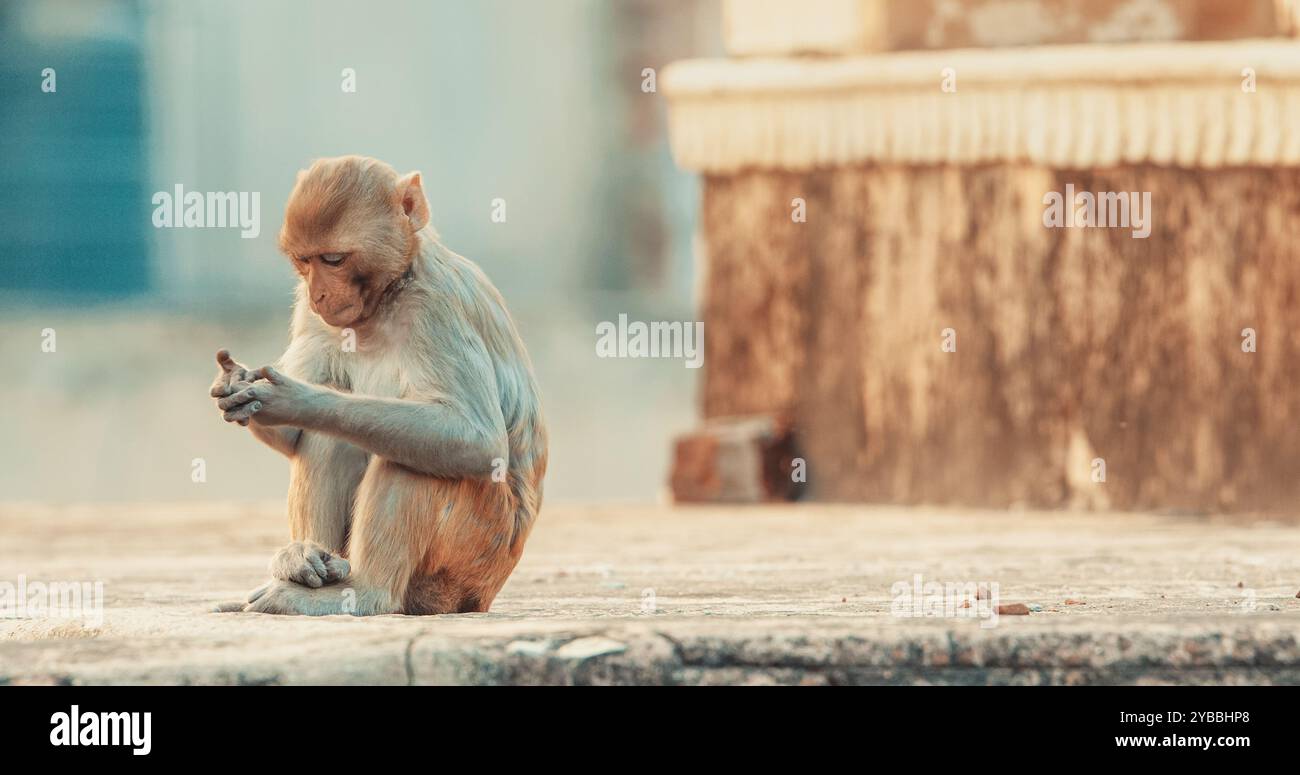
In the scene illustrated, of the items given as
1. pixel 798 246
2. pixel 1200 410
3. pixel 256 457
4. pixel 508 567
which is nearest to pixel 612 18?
pixel 256 457

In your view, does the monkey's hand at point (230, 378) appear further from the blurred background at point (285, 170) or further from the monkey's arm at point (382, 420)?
the blurred background at point (285, 170)

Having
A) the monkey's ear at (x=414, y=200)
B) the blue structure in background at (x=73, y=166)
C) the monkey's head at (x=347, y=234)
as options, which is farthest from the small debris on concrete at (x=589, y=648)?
the blue structure in background at (x=73, y=166)

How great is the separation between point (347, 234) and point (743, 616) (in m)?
1.13

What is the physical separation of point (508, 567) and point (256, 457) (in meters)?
9.53

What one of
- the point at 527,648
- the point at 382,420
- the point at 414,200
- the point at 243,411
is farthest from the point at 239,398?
the point at 527,648

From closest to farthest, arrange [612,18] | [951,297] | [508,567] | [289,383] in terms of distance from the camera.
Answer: [289,383]
[508,567]
[951,297]
[612,18]

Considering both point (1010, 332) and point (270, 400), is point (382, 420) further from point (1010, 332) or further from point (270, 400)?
point (1010, 332)

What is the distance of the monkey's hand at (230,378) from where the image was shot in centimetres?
391

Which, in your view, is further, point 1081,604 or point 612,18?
point 612,18

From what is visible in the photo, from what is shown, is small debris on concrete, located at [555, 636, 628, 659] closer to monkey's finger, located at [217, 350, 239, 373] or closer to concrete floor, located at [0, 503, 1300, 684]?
concrete floor, located at [0, 503, 1300, 684]

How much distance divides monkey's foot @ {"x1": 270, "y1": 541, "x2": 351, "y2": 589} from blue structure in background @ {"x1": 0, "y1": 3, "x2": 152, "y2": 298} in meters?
11.2

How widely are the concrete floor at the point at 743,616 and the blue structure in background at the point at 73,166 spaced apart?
8135 millimetres
